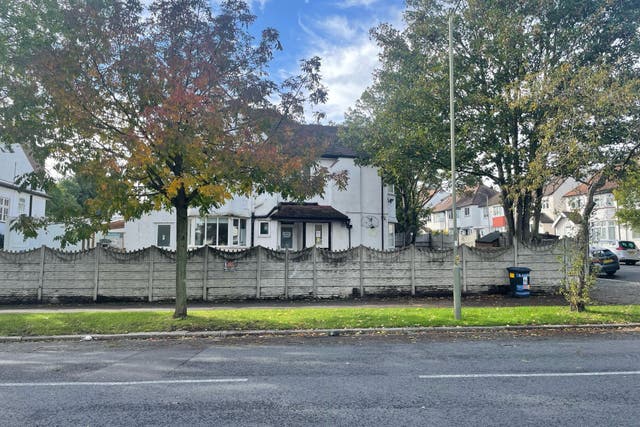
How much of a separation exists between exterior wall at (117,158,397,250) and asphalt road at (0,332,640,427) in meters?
15.8

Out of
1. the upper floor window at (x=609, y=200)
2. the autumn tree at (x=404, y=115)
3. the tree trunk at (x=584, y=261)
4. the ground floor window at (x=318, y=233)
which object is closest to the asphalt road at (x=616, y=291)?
the tree trunk at (x=584, y=261)

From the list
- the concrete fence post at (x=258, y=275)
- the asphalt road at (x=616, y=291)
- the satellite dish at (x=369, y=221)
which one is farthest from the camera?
the satellite dish at (x=369, y=221)

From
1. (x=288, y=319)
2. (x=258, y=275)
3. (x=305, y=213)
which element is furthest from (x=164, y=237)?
(x=288, y=319)

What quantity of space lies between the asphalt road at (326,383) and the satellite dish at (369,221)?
58.9 feet

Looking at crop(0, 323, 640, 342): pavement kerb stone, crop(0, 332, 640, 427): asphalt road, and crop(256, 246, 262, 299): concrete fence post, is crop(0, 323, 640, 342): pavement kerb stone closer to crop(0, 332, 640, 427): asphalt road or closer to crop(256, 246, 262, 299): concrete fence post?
crop(0, 332, 640, 427): asphalt road

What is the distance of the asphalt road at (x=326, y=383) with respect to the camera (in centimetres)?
487

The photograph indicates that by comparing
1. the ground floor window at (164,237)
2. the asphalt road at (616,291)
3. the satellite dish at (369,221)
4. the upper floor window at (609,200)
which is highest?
the upper floor window at (609,200)

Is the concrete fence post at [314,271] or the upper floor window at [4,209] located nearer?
the concrete fence post at [314,271]

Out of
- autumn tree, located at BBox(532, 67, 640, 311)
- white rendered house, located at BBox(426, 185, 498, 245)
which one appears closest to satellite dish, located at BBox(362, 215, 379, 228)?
autumn tree, located at BBox(532, 67, 640, 311)

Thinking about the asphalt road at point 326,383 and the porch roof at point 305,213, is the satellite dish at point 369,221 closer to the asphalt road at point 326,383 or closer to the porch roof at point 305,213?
the porch roof at point 305,213

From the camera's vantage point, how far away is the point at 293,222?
2620 centimetres

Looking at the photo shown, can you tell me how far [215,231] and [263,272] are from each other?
33.1 feet

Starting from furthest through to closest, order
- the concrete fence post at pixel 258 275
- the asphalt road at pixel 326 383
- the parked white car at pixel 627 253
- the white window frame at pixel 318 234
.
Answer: the parked white car at pixel 627 253
the white window frame at pixel 318 234
the concrete fence post at pixel 258 275
the asphalt road at pixel 326 383

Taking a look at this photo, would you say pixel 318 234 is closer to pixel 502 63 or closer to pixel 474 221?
pixel 502 63
